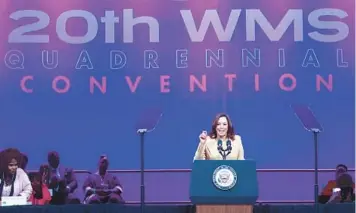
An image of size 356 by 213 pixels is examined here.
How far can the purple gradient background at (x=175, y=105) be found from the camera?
29.4 feet

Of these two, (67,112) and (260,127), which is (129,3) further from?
(260,127)

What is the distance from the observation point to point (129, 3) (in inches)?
359

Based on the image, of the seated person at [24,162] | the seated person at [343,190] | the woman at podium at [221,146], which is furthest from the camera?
the seated person at [24,162]

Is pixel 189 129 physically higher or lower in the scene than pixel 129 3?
lower

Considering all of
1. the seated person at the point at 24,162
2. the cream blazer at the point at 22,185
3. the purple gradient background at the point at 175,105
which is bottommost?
the cream blazer at the point at 22,185

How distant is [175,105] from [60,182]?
1.38 m

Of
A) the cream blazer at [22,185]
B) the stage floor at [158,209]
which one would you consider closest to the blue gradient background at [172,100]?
the cream blazer at [22,185]

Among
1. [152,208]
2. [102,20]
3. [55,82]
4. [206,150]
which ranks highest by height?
[102,20]

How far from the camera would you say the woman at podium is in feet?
23.0

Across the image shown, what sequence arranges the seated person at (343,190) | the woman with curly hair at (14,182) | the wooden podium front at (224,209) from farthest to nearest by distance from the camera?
the seated person at (343,190) → the woman with curly hair at (14,182) → the wooden podium front at (224,209)

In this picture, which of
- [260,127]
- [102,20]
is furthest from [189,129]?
[102,20]

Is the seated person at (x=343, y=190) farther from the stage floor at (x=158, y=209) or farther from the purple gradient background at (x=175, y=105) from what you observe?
the stage floor at (x=158, y=209)

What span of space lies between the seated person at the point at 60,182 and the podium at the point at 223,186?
8.77ft

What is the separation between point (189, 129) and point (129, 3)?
4.70 feet
